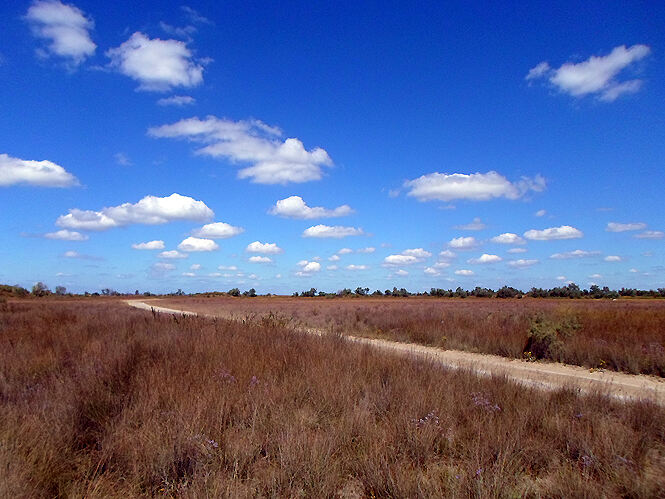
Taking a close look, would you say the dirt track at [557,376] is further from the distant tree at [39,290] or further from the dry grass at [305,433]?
the distant tree at [39,290]

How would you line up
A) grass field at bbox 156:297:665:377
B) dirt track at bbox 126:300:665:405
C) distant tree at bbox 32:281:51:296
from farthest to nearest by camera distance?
1. distant tree at bbox 32:281:51:296
2. grass field at bbox 156:297:665:377
3. dirt track at bbox 126:300:665:405

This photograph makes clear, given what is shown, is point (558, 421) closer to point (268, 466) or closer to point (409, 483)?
point (409, 483)

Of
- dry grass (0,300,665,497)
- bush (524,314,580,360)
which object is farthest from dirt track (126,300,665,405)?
dry grass (0,300,665,497)

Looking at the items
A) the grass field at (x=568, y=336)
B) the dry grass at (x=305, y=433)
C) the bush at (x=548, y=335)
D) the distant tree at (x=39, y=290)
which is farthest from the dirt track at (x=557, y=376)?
the distant tree at (x=39, y=290)

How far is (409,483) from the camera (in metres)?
3.91

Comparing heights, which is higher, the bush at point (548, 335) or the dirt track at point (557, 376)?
the bush at point (548, 335)

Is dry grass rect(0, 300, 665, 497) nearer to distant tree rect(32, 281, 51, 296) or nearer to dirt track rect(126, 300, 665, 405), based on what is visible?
dirt track rect(126, 300, 665, 405)

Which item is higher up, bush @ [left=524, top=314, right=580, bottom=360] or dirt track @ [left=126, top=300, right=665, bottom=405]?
bush @ [left=524, top=314, right=580, bottom=360]

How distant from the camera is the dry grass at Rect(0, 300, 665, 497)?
3.92 m

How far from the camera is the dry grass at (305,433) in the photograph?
3.92m

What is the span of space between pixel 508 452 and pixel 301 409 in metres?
2.79

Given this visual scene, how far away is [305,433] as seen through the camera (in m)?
4.62

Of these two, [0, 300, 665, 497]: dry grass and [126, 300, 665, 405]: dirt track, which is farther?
[126, 300, 665, 405]: dirt track

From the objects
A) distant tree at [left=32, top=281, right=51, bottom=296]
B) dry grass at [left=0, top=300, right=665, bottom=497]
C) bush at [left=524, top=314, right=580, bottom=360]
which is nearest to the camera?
dry grass at [left=0, top=300, right=665, bottom=497]
